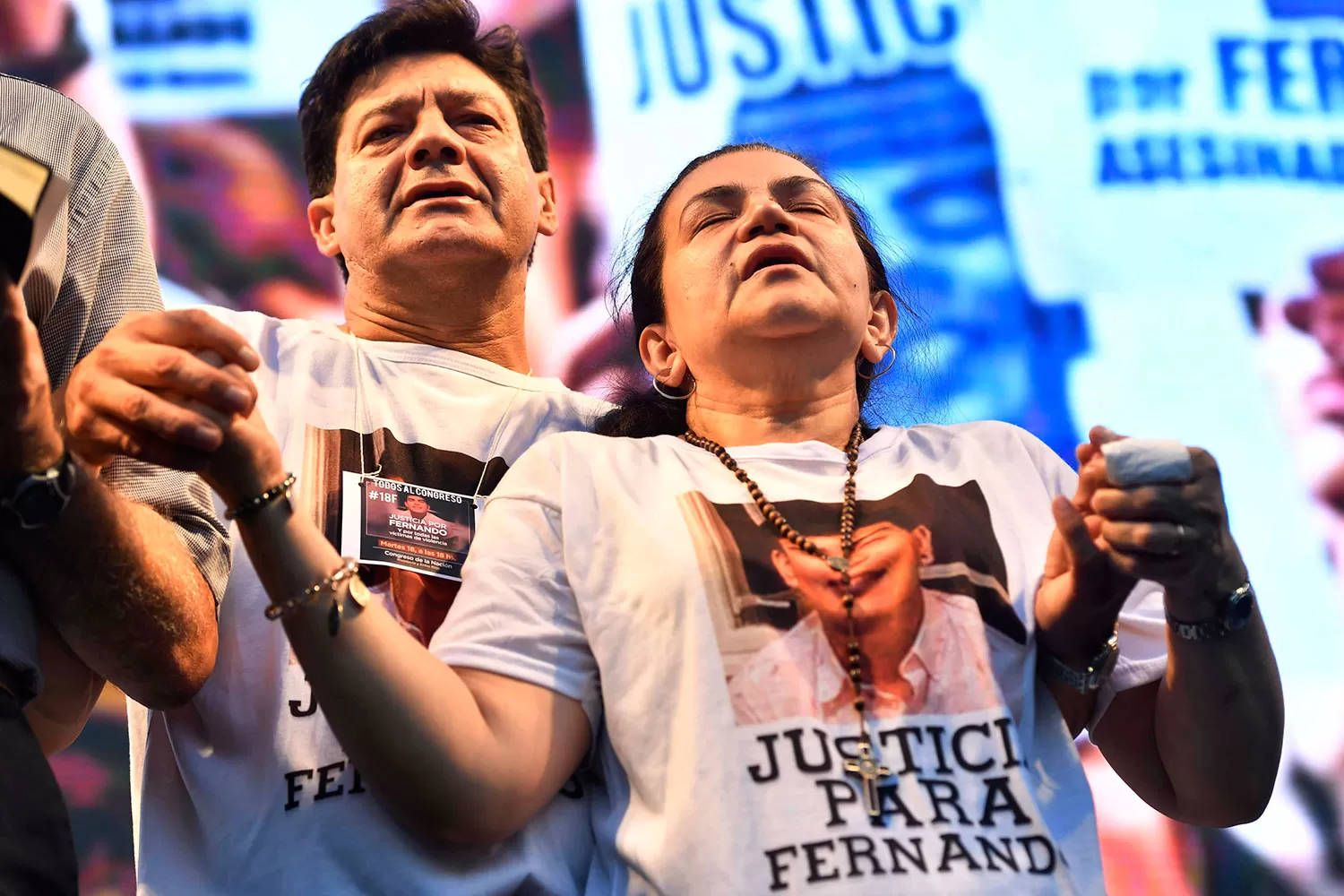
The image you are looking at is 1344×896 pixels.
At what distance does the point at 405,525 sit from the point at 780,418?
0.47 metres

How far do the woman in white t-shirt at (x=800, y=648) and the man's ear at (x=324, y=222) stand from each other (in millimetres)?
835

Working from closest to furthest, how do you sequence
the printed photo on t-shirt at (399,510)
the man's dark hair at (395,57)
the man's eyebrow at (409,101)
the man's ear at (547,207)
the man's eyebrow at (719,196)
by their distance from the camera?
the printed photo on t-shirt at (399,510)
the man's eyebrow at (719,196)
the man's eyebrow at (409,101)
the man's dark hair at (395,57)
the man's ear at (547,207)

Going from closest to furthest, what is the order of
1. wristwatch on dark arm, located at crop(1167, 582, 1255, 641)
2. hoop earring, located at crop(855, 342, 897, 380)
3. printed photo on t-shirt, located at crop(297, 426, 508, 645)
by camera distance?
1. wristwatch on dark arm, located at crop(1167, 582, 1255, 641)
2. printed photo on t-shirt, located at crop(297, 426, 508, 645)
3. hoop earring, located at crop(855, 342, 897, 380)

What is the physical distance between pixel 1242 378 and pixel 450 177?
6.05ft

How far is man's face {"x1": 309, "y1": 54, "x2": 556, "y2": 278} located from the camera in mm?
1997

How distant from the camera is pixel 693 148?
3.05 m

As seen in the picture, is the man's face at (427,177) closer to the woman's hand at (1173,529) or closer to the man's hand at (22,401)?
the man's hand at (22,401)

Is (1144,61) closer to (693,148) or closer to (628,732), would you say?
(693,148)

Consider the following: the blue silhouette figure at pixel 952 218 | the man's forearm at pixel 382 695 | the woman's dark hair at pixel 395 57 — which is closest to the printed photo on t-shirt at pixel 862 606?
the man's forearm at pixel 382 695

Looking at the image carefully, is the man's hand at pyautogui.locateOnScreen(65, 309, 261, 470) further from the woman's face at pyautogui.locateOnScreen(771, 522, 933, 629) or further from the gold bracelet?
the woman's face at pyautogui.locateOnScreen(771, 522, 933, 629)

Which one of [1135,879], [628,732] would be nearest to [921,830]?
[628,732]

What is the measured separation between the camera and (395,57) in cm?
224

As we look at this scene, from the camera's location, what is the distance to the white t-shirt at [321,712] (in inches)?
53.5

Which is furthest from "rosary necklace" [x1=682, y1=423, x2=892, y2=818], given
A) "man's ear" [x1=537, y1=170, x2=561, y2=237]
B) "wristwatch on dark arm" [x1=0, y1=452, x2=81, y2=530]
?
"man's ear" [x1=537, y1=170, x2=561, y2=237]
